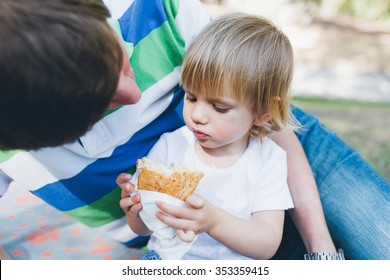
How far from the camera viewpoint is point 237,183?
1.55 metres

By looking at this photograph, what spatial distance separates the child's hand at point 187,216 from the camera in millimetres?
1249

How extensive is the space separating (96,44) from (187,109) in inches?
17.9

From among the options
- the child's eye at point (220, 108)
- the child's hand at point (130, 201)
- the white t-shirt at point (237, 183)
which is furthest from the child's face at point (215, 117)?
the child's hand at point (130, 201)

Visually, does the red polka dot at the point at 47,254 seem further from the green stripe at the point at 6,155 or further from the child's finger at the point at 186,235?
the child's finger at the point at 186,235

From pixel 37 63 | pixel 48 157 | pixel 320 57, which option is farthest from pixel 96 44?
pixel 320 57

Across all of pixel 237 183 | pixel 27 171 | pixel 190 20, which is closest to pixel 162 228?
pixel 237 183

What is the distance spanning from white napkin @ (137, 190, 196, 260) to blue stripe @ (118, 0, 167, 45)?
0.51 meters

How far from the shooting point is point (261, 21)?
1.54 metres

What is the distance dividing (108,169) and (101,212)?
26 centimetres

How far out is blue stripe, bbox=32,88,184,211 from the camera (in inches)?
64.1

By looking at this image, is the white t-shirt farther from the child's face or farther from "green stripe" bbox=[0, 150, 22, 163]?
"green stripe" bbox=[0, 150, 22, 163]

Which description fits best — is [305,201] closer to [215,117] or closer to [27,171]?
[215,117]

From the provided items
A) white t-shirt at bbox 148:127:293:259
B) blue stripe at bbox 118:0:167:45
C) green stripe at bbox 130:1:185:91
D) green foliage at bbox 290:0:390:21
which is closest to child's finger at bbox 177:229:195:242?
white t-shirt at bbox 148:127:293:259
